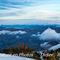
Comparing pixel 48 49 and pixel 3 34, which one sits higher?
pixel 3 34

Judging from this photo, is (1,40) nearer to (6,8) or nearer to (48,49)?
(6,8)

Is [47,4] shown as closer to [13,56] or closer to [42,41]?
[42,41]

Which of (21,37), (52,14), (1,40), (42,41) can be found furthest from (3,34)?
(52,14)

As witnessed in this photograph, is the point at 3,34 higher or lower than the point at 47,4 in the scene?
lower

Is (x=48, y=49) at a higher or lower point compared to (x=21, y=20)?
lower

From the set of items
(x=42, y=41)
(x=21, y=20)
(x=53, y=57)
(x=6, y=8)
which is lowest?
(x=53, y=57)

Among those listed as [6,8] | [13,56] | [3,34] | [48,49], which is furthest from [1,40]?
[48,49]

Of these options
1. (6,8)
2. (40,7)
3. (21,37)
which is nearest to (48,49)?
(21,37)

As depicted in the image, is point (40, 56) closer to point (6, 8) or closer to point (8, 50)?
point (8, 50)
